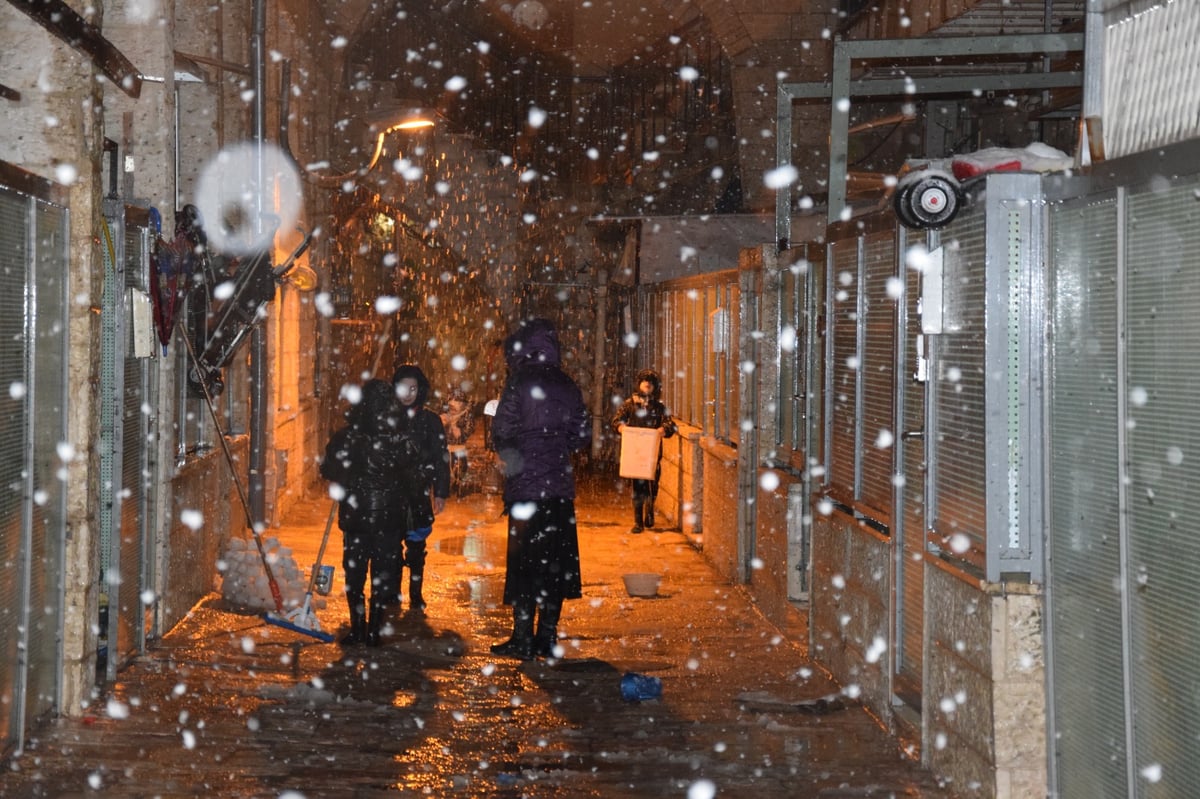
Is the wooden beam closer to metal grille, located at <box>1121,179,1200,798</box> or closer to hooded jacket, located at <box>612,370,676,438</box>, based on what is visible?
metal grille, located at <box>1121,179,1200,798</box>

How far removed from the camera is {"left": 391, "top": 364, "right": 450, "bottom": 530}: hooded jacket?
9.94m

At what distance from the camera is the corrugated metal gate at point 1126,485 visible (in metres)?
4.68


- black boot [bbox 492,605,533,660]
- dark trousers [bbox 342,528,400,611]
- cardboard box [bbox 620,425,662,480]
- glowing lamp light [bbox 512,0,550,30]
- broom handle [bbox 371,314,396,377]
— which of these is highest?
glowing lamp light [bbox 512,0,550,30]

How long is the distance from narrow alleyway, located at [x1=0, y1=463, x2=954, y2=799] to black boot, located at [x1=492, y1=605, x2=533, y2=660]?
9.4 inches

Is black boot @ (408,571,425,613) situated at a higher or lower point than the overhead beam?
lower

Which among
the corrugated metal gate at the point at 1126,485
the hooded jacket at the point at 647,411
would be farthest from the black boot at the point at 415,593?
the corrugated metal gate at the point at 1126,485

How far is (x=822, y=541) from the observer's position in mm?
9258

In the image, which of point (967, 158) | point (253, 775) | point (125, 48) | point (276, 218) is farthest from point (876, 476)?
point (276, 218)

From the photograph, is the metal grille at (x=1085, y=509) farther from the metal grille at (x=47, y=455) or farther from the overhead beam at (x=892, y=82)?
Answer: the metal grille at (x=47, y=455)

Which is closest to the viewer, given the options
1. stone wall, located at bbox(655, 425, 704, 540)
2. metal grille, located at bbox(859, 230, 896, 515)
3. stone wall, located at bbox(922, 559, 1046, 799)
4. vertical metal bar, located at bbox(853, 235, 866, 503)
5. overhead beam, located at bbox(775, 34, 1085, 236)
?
stone wall, located at bbox(922, 559, 1046, 799)

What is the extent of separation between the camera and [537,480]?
374 inches

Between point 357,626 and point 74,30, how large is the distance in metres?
4.23

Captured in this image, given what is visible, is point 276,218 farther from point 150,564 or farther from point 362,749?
point 362,749

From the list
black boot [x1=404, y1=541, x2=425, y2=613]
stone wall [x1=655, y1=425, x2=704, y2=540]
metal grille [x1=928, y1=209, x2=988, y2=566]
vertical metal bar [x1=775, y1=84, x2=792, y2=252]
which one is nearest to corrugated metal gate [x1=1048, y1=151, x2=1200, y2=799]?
metal grille [x1=928, y1=209, x2=988, y2=566]
